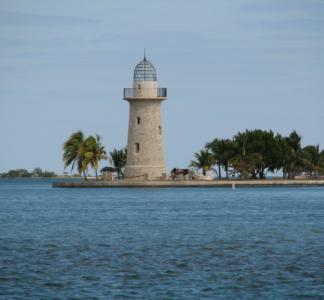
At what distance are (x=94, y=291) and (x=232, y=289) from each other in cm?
341

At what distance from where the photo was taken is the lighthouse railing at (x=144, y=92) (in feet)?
285

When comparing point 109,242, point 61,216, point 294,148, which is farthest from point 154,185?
point 109,242

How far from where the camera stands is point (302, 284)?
2683 centimetres

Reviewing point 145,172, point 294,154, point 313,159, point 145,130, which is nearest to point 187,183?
point 145,172

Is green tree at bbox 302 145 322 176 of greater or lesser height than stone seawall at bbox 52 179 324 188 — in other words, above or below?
above

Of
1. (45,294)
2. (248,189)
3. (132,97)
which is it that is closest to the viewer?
(45,294)

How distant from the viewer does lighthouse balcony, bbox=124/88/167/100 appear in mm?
86438

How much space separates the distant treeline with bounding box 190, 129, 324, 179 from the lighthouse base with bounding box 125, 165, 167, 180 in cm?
1512

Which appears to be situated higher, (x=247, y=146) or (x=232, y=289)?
(x=247, y=146)

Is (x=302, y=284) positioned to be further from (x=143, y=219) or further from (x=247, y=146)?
(x=247, y=146)

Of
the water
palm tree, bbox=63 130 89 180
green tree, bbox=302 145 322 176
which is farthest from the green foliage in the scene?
the water

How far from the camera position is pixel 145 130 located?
8594 cm

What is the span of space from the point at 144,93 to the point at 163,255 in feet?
177

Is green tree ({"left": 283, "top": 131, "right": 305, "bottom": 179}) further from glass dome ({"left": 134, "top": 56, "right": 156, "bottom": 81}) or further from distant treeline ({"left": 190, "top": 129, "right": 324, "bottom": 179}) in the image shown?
glass dome ({"left": 134, "top": 56, "right": 156, "bottom": 81})
